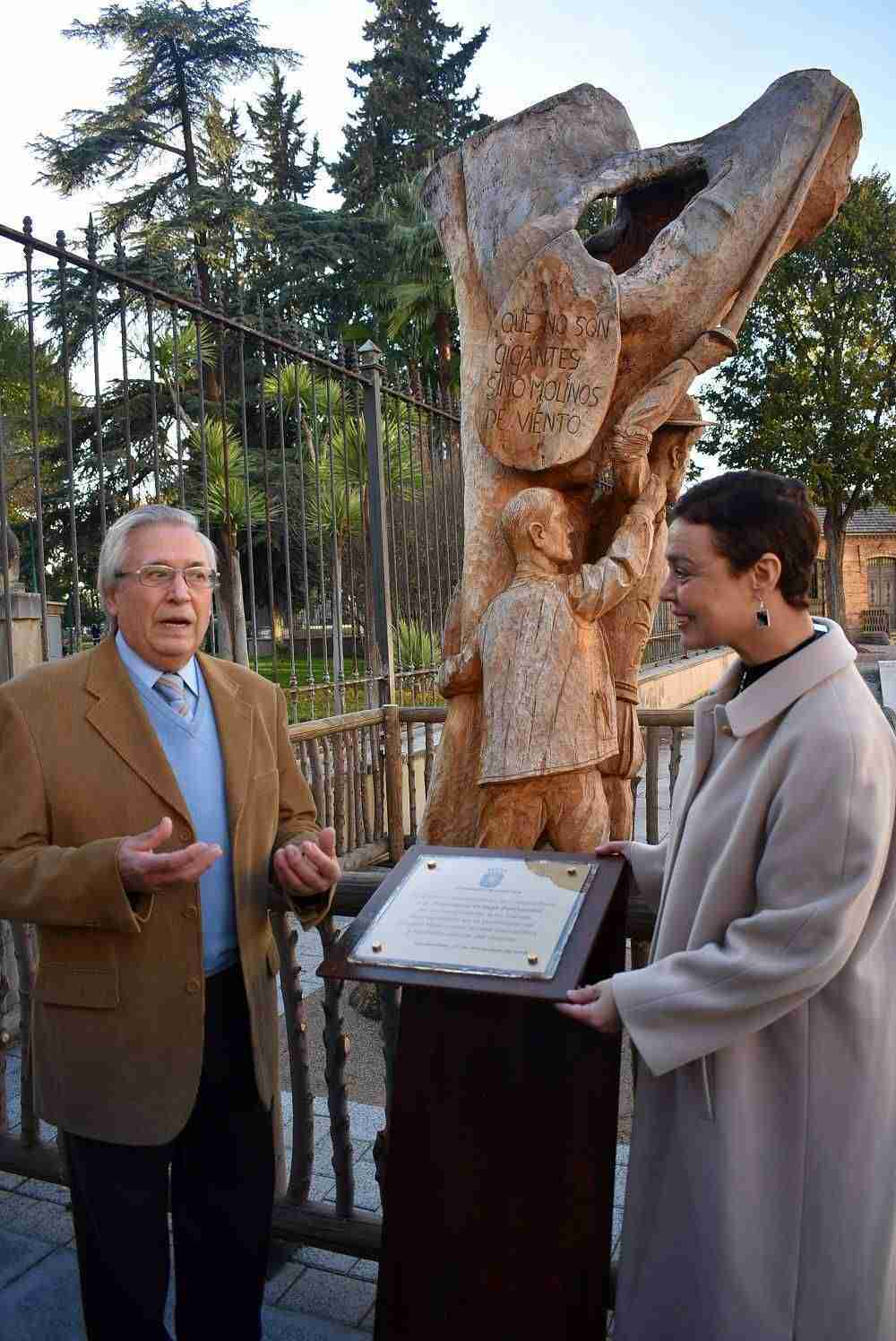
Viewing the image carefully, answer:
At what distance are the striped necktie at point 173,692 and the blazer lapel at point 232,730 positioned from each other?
65 mm

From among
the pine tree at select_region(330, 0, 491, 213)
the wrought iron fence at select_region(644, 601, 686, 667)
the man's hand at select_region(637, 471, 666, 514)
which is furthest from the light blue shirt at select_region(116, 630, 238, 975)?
the pine tree at select_region(330, 0, 491, 213)

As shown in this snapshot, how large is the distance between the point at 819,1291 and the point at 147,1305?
3.88 ft

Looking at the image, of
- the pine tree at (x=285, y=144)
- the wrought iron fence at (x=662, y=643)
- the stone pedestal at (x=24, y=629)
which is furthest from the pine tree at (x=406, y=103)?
the stone pedestal at (x=24, y=629)

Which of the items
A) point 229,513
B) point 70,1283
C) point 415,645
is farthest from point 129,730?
point 415,645

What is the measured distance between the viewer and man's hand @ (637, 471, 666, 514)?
3855 millimetres

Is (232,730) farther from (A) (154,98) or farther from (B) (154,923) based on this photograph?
(A) (154,98)

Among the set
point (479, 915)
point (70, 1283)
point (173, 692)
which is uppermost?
point (173, 692)

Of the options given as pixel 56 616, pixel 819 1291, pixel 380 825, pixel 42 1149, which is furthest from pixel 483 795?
pixel 56 616

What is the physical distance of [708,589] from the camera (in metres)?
1.53

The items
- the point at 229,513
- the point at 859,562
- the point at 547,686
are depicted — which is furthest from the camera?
the point at 859,562

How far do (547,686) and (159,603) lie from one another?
190cm

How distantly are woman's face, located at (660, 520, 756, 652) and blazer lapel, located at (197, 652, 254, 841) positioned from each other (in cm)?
92

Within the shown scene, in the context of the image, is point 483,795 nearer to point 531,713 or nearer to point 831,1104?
point 531,713

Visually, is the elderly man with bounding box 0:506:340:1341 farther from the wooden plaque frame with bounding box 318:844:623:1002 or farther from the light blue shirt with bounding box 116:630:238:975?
the wooden plaque frame with bounding box 318:844:623:1002
